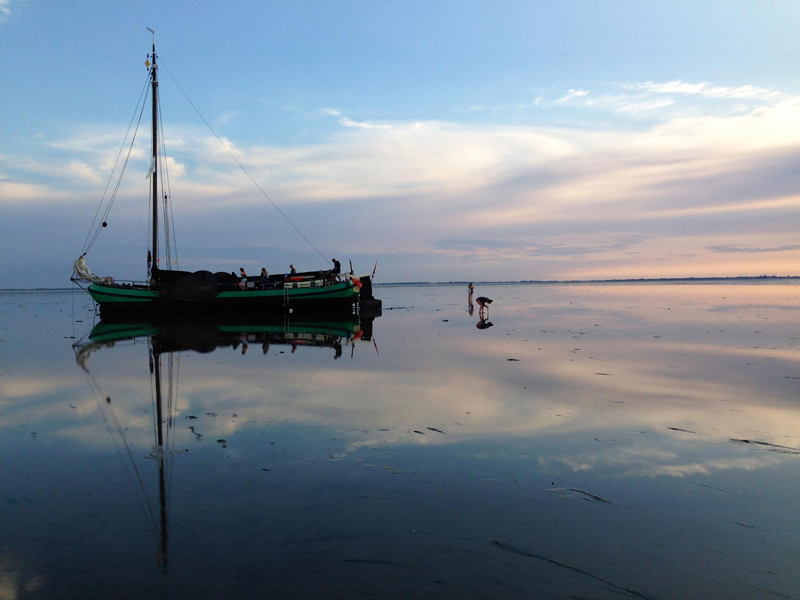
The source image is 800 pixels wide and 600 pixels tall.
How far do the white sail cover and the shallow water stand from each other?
82.5 ft

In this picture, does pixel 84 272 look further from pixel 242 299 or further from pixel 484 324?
pixel 484 324

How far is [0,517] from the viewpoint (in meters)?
5.00

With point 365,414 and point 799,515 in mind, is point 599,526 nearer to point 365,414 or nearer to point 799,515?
point 799,515

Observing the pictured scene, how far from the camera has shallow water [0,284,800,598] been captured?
158 inches

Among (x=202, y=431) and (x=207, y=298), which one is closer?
(x=202, y=431)

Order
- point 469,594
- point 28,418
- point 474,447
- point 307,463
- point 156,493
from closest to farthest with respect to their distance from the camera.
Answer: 1. point 469,594
2. point 156,493
3. point 307,463
4. point 474,447
5. point 28,418

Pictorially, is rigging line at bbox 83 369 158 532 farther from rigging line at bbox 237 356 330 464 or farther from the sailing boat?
the sailing boat

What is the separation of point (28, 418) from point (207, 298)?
26.0 metres

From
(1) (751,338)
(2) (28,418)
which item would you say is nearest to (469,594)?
(2) (28,418)

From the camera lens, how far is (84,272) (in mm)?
35656

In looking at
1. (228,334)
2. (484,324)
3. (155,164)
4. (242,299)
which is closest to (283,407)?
(228,334)

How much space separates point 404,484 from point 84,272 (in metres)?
37.2

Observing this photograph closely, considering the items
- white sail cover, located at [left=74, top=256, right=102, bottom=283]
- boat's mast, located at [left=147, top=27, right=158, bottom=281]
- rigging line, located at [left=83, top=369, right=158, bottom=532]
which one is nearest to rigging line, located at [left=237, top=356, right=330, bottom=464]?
rigging line, located at [left=83, top=369, right=158, bottom=532]

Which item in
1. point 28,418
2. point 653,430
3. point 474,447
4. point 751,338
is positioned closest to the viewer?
point 474,447
